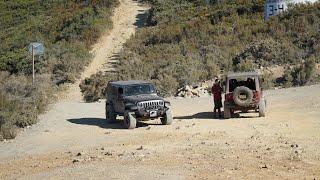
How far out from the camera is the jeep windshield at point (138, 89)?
1923cm

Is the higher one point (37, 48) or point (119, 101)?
point (37, 48)

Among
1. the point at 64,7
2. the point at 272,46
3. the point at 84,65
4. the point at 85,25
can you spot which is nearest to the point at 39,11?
the point at 64,7

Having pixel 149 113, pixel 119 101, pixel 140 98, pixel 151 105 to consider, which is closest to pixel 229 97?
pixel 151 105

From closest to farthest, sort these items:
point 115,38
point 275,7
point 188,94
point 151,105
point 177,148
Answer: point 177,148
point 151,105
point 188,94
point 275,7
point 115,38

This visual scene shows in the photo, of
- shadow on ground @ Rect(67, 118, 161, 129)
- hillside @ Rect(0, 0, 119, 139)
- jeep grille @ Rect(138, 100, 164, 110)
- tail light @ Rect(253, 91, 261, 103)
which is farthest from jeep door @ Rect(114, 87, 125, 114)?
tail light @ Rect(253, 91, 261, 103)

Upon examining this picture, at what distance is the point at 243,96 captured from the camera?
19.1 metres

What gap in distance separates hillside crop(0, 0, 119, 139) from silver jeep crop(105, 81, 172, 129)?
3.04 meters

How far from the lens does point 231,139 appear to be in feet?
48.7

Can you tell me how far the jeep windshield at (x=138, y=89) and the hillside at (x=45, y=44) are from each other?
3606 millimetres

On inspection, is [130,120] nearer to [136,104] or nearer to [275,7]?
[136,104]

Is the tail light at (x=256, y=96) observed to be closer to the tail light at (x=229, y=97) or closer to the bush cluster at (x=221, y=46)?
the tail light at (x=229, y=97)

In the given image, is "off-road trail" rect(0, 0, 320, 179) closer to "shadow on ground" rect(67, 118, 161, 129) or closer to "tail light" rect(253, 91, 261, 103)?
"shadow on ground" rect(67, 118, 161, 129)

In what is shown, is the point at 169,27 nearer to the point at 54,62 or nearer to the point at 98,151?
the point at 54,62

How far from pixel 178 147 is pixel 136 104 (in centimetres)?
448
